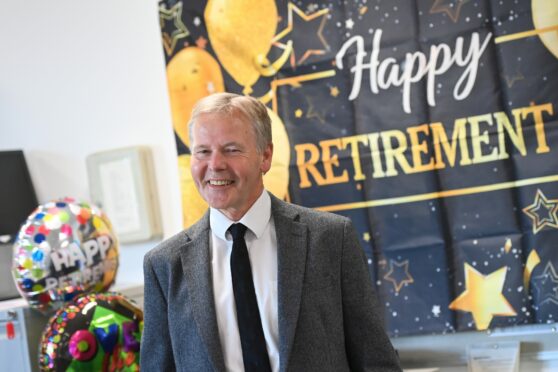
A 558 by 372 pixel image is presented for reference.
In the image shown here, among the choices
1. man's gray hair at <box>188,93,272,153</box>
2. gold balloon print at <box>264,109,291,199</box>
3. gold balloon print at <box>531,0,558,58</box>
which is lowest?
gold balloon print at <box>264,109,291,199</box>

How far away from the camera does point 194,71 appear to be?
334 cm

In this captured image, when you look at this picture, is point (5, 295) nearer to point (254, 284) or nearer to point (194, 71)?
point (194, 71)

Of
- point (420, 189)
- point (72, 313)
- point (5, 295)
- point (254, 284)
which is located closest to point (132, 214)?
point (5, 295)

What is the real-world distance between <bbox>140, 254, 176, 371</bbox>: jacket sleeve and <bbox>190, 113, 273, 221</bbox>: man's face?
8.7 inches

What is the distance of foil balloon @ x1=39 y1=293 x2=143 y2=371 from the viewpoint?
2.55 m

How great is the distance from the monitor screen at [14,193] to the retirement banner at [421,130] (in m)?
1.15

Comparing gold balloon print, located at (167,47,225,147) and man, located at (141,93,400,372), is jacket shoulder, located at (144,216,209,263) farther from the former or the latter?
gold balloon print, located at (167,47,225,147)

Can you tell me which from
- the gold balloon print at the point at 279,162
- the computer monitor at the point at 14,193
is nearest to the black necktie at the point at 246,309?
the gold balloon print at the point at 279,162

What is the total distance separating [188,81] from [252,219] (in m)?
1.78

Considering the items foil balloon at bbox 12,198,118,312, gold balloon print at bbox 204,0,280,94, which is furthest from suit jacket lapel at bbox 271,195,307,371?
gold balloon print at bbox 204,0,280,94

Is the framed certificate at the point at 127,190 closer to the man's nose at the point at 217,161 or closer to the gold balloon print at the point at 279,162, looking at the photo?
the gold balloon print at the point at 279,162

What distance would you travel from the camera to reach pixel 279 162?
318 cm

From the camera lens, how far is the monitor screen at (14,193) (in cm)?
377

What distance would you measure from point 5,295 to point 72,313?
86 centimetres
